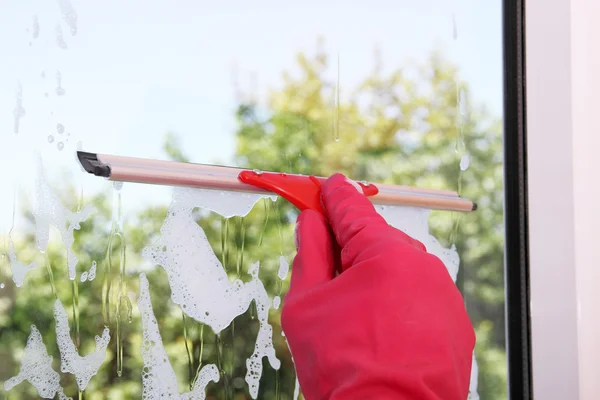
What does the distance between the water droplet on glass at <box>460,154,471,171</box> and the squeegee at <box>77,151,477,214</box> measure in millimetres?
186

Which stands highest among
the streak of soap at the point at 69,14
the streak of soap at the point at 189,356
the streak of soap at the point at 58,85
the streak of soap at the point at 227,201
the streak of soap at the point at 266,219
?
the streak of soap at the point at 69,14

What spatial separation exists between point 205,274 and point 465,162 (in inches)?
19.1

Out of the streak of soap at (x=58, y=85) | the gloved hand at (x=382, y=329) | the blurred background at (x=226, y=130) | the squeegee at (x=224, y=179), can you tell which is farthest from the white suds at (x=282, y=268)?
the streak of soap at (x=58, y=85)

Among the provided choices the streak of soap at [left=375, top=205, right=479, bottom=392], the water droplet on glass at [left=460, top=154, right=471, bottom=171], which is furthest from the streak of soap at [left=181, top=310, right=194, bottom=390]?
the water droplet on glass at [left=460, top=154, right=471, bottom=171]

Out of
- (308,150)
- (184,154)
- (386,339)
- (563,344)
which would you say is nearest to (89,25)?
(184,154)

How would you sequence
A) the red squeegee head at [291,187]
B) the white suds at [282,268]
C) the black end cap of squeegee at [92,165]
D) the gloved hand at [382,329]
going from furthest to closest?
the white suds at [282,268], the red squeegee head at [291,187], the black end cap of squeegee at [92,165], the gloved hand at [382,329]

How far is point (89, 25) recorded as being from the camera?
725mm

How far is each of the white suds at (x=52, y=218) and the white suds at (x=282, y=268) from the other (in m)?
0.27

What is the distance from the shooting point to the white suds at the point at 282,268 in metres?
0.87

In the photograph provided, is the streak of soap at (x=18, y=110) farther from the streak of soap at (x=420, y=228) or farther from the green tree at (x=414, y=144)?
the streak of soap at (x=420, y=228)

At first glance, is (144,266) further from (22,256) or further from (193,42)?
(193,42)

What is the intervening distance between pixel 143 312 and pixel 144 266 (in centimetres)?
5

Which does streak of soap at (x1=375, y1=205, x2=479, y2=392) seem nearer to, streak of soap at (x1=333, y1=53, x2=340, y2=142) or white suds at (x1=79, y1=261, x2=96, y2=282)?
streak of soap at (x1=333, y1=53, x2=340, y2=142)

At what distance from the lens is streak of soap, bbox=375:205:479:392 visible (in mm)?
961
